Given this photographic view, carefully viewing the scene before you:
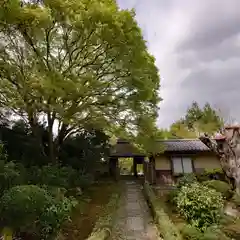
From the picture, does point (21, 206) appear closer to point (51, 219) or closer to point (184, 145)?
point (51, 219)

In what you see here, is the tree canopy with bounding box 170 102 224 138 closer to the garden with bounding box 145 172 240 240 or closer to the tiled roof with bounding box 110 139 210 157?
the tiled roof with bounding box 110 139 210 157

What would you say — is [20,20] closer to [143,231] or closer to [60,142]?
[60,142]

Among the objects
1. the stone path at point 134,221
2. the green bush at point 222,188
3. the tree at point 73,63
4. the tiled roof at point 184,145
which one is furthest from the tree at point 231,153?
the tiled roof at point 184,145

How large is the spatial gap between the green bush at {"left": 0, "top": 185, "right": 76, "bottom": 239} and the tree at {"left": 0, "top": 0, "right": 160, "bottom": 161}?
16.9ft

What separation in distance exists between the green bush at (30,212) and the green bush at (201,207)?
548cm

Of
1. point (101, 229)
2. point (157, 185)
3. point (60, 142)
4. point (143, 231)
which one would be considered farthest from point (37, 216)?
point (157, 185)

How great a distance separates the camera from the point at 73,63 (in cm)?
1330

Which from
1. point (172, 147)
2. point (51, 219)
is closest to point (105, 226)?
point (51, 219)

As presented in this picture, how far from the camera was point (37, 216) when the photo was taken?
7.65 metres

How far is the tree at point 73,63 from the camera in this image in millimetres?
11383

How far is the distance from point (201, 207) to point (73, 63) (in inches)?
362

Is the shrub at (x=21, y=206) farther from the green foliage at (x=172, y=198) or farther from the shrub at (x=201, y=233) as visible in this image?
the green foliage at (x=172, y=198)

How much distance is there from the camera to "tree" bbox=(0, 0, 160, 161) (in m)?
11.4

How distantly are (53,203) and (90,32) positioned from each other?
788cm
